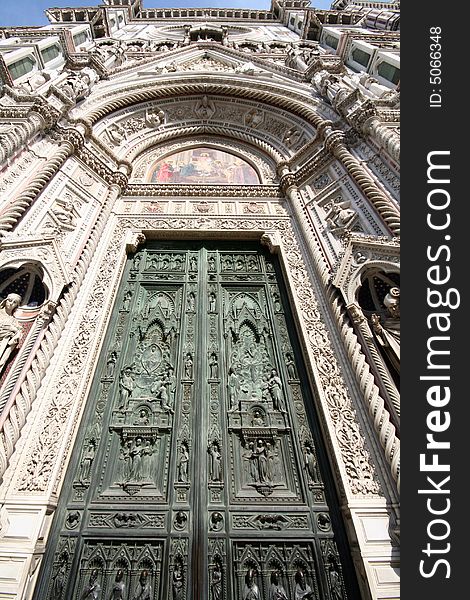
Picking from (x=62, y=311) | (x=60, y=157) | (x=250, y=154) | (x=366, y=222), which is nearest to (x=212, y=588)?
(x=62, y=311)

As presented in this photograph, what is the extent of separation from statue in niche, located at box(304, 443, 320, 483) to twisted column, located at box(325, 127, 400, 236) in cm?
336

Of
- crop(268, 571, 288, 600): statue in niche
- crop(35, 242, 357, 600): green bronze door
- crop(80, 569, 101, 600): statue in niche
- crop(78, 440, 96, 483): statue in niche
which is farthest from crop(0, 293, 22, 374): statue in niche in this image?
crop(268, 571, 288, 600): statue in niche

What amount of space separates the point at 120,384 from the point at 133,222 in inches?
145

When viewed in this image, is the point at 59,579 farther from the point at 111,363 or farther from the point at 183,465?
the point at 111,363

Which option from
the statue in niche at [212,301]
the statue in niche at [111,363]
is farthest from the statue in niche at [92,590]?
the statue in niche at [212,301]

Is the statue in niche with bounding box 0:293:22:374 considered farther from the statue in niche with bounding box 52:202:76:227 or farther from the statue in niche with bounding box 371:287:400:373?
the statue in niche with bounding box 371:287:400:373

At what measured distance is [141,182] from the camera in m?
8.91

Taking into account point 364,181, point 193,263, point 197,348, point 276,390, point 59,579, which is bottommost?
point 59,579

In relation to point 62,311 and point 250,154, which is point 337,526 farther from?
point 250,154

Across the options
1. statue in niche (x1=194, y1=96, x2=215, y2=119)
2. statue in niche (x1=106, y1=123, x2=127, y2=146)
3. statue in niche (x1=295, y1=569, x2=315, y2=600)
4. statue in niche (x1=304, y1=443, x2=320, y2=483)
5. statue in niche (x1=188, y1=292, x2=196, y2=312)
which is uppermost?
statue in niche (x1=194, y1=96, x2=215, y2=119)

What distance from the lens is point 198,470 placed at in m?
4.29

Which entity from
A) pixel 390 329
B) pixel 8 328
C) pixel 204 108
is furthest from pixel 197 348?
pixel 204 108

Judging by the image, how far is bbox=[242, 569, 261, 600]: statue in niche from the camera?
338 cm

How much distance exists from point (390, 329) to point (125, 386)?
12.3ft
